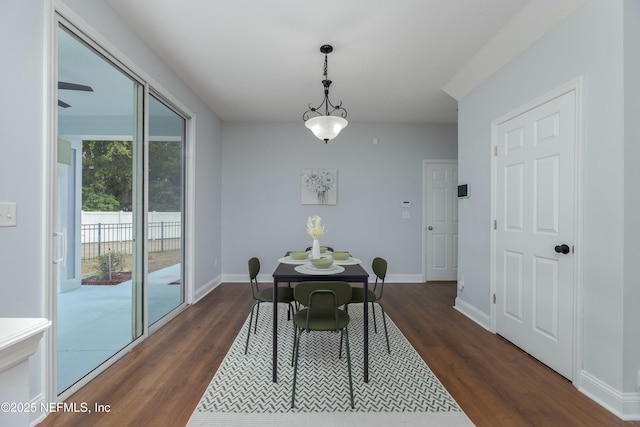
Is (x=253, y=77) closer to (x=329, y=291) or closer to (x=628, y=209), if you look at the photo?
(x=329, y=291)

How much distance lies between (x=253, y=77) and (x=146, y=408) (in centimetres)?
336

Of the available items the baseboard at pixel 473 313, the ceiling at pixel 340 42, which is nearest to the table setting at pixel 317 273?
the baseboard at pixel 473 313

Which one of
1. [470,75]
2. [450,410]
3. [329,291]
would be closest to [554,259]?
[450,410]

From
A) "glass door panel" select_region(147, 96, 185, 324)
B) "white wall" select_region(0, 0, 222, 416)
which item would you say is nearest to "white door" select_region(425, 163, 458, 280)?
"glass door panel" select_region(147, 96, 185, 324)

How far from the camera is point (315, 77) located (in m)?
3.56

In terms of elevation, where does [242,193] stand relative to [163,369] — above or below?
above

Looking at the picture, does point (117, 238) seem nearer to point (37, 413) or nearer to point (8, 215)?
point (8, 215)

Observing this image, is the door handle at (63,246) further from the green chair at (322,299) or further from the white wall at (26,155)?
the green chair at (322,299)

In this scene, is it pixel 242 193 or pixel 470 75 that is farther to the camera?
pixel 242 193

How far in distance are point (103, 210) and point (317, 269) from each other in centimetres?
178

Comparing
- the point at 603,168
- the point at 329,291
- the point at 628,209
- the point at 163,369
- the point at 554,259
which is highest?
the point at 603,168

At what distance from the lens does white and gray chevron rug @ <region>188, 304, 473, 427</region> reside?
1793mm

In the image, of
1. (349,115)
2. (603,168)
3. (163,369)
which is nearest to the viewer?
(603,168)

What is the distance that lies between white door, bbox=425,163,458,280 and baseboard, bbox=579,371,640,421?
10.9 feet
